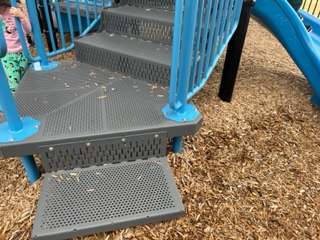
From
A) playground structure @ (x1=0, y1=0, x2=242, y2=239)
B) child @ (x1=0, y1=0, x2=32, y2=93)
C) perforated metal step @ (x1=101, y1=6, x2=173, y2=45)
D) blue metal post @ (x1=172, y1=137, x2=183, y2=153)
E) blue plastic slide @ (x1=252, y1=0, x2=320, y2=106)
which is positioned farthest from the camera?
blue plastic slide @ (x1=252, y1=0, x2=320, y2=106)

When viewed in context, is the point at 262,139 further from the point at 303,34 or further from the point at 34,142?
the point at 34,142

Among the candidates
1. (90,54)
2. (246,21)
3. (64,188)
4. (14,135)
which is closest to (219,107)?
(246,21)

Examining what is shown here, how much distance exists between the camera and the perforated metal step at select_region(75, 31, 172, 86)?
2287 millimetres

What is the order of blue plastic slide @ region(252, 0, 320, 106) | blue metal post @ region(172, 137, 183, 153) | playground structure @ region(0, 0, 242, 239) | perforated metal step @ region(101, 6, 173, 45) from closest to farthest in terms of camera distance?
playground structure @ region(0, 0, 242, 239) → blue metal post @ region(172, 137, 183, 153) → perforated metal step @ region(101, 6, 173, 45) → blue plastic slide @ region(252, 0, 320, 106)

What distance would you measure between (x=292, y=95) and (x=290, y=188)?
1.63 m

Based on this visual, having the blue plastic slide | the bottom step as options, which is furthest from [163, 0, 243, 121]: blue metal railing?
the blue plastic slide

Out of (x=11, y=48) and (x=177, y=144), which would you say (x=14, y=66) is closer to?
(x=11, y=48)

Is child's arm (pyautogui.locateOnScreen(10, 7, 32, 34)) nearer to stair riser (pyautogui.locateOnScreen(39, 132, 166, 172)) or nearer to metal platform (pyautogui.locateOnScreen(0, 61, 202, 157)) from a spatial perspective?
metal platform (pyautogui.locateOnScreen(0, 61, 202, 157))

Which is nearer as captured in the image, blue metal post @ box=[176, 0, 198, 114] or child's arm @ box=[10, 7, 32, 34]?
blue metal post @ box=[176, 0, 198, 114]

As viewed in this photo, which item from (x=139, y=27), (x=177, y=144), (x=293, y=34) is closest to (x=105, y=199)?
(x=177, y=144)

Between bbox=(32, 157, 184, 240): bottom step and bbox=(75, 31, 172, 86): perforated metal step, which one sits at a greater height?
bbox=(75, 31, 172, 86): perforated metal step

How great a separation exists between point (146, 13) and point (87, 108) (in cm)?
134

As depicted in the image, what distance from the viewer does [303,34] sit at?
291 cm

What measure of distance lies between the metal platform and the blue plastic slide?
1.77m
